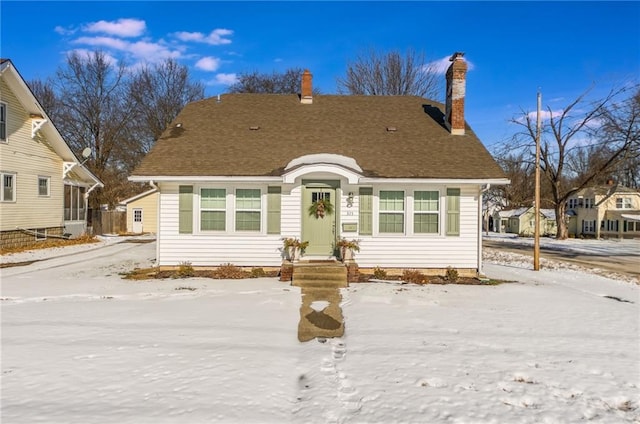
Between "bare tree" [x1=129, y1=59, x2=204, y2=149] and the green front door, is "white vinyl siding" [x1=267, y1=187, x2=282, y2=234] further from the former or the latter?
"bare tree" [x1=129, y1=59, x2=204, y2=149]

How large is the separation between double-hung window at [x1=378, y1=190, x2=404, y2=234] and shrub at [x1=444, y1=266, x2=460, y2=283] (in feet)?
5.86

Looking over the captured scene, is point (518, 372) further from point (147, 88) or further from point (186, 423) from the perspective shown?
point (147, 88)

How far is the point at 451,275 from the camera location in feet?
37.3

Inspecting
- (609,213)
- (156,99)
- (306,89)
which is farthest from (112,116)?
(609,213)

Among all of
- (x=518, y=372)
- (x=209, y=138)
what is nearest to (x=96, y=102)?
(x=209, y=138)

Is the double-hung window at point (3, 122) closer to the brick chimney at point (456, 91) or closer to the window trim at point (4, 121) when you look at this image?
the window trim at point (4, 121)

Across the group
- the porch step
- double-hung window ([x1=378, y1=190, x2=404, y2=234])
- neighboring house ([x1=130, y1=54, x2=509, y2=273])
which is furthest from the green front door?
double-hung window ([x1=378, y1=190, x2=404, y2=234])

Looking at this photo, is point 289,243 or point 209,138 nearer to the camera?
point 289,243

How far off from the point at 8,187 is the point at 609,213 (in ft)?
161

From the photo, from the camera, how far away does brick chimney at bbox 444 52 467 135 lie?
13039 millimetres

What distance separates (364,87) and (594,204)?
2759 centimetres

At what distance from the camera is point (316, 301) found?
869 cm

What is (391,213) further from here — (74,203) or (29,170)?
(74,203)

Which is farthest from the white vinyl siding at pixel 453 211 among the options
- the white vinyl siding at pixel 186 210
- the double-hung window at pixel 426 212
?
the white vinyl siding at pixel 186 210
